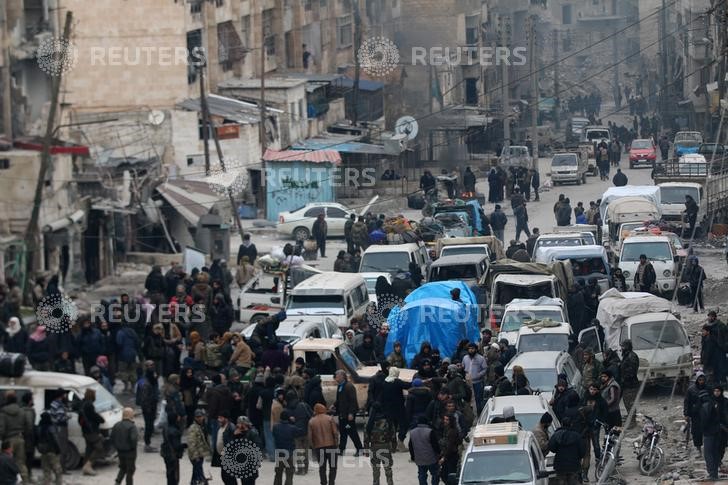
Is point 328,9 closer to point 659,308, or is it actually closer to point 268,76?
point 268,76

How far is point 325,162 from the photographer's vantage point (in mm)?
51406

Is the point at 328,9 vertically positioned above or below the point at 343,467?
above

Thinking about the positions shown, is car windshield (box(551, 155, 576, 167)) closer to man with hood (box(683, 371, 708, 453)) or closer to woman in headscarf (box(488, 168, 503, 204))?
woman in headscarf (box(488, 168, 503, 204))

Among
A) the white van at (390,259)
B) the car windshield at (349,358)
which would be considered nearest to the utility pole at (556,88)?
Answer: the white van at (390,259)

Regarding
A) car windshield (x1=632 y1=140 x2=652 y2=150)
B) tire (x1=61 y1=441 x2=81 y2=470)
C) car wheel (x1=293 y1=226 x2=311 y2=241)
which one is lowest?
tire (x1=61 y1=441 x2=81 y2=470)

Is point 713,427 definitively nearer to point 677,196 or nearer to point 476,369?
point 476,369

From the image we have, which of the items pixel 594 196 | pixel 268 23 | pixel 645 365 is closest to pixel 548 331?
pixel 645 365

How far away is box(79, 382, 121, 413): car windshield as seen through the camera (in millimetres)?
21906

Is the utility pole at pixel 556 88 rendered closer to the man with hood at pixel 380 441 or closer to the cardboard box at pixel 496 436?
the man with hood at pixel 380 441

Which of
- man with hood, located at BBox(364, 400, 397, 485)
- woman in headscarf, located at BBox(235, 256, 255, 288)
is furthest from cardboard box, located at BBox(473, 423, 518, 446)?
woman in headscarf, located at BBox(235, 256, 255, 288)

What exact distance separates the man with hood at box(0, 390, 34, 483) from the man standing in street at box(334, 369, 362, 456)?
4156mm

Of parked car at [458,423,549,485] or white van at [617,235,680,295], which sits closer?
parked car at [458,423,549,485]

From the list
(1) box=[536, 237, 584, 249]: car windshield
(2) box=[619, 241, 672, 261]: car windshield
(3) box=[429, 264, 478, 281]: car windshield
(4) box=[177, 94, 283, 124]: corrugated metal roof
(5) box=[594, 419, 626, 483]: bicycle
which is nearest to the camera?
(5) box=[594, 419, 626, 483]: bicycle

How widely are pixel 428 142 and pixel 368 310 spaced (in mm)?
31507
